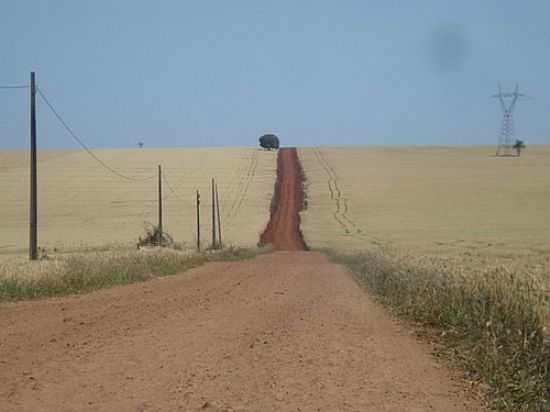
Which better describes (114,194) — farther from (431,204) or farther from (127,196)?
(431,204)

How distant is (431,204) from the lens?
73312 millimetres

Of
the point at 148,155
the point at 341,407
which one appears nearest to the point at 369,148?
the point at 148,155

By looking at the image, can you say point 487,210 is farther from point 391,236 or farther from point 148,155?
point 148,155

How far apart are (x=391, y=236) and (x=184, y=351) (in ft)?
152

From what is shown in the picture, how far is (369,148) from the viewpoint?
431 feet

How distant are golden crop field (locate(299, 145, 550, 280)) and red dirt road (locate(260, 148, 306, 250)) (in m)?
0.95

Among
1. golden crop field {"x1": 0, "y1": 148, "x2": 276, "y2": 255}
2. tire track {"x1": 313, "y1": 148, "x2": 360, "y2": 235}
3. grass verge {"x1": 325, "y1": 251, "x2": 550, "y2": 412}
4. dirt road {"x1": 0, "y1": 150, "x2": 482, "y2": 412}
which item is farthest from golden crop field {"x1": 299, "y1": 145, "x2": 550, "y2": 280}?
dirt road {"x1": 0, "y1": 150, "x2": 482, "y2": 412}

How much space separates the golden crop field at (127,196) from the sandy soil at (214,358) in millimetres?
32842

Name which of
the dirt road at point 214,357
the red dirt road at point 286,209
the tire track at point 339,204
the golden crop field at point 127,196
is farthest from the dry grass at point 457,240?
the golden crop field at point 127,196

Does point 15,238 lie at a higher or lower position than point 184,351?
lower

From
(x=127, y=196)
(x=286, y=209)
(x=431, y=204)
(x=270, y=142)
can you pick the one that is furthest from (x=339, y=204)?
(x=270, y=142)

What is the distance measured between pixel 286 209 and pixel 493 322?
6311 cm

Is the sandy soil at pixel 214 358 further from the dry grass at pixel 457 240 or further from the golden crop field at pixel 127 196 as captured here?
the golden crop field at pixel 127 196

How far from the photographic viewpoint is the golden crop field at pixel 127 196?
59.0 m
